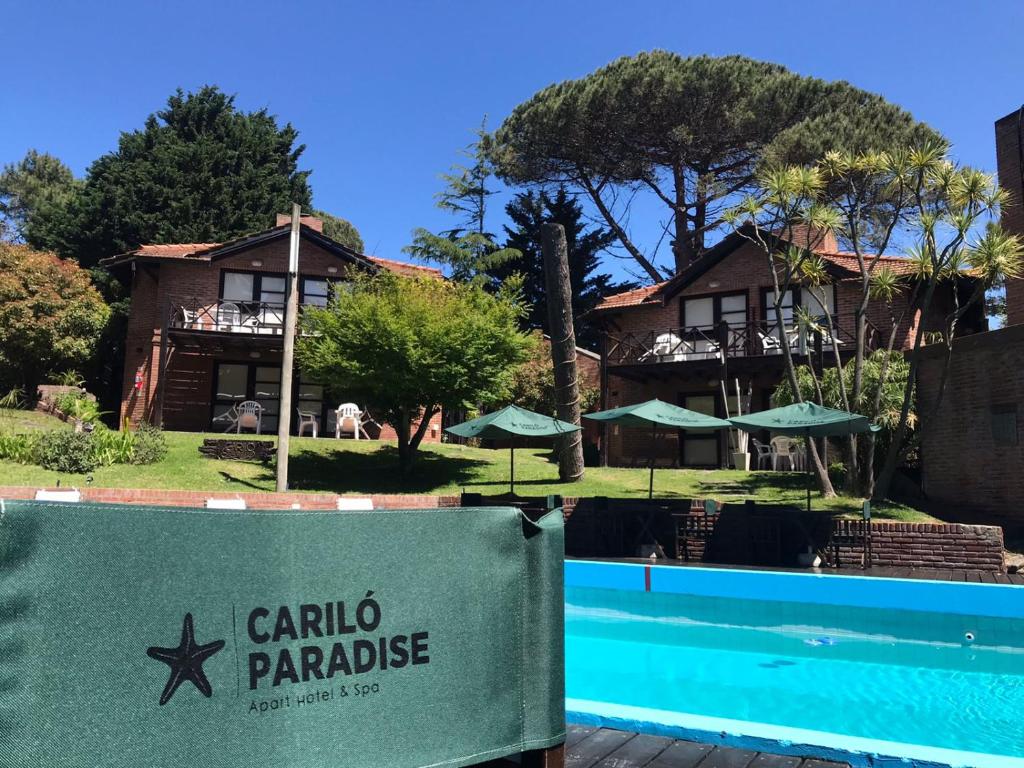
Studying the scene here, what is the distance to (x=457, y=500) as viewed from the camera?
14.7 m

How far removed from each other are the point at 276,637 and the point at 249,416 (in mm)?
22877

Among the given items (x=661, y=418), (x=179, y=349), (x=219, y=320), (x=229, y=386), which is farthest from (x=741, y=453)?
(x=179, y=349)

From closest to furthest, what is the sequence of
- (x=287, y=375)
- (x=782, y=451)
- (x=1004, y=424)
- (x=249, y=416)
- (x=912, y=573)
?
1. (x=912, y=573)
2. (x=1004, y=424)
3. (x=287, y=375)
4. (x=782, y=451)
5. (x=249, y=416)

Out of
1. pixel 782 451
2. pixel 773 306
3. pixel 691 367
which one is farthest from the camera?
pixel 773 306

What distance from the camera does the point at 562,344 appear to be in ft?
61.3

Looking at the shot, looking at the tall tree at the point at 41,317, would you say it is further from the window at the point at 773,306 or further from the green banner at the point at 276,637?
the green banner at the point at 276,637

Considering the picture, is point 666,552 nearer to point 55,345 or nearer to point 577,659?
point 577,659

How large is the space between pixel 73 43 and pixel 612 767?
22555 millimetres

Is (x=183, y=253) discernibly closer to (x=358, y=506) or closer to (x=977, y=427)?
(x=977, y=427)

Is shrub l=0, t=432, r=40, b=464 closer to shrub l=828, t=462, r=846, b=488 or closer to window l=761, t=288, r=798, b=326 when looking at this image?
shrub l=828, t=462, r=846, b=488

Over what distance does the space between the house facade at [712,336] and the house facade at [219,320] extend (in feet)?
22.6

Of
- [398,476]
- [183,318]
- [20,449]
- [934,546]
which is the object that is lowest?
[934,546]

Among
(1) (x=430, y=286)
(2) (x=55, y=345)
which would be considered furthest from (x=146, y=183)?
(1) (x=430, y=286)

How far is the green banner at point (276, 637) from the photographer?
1.86 metres
